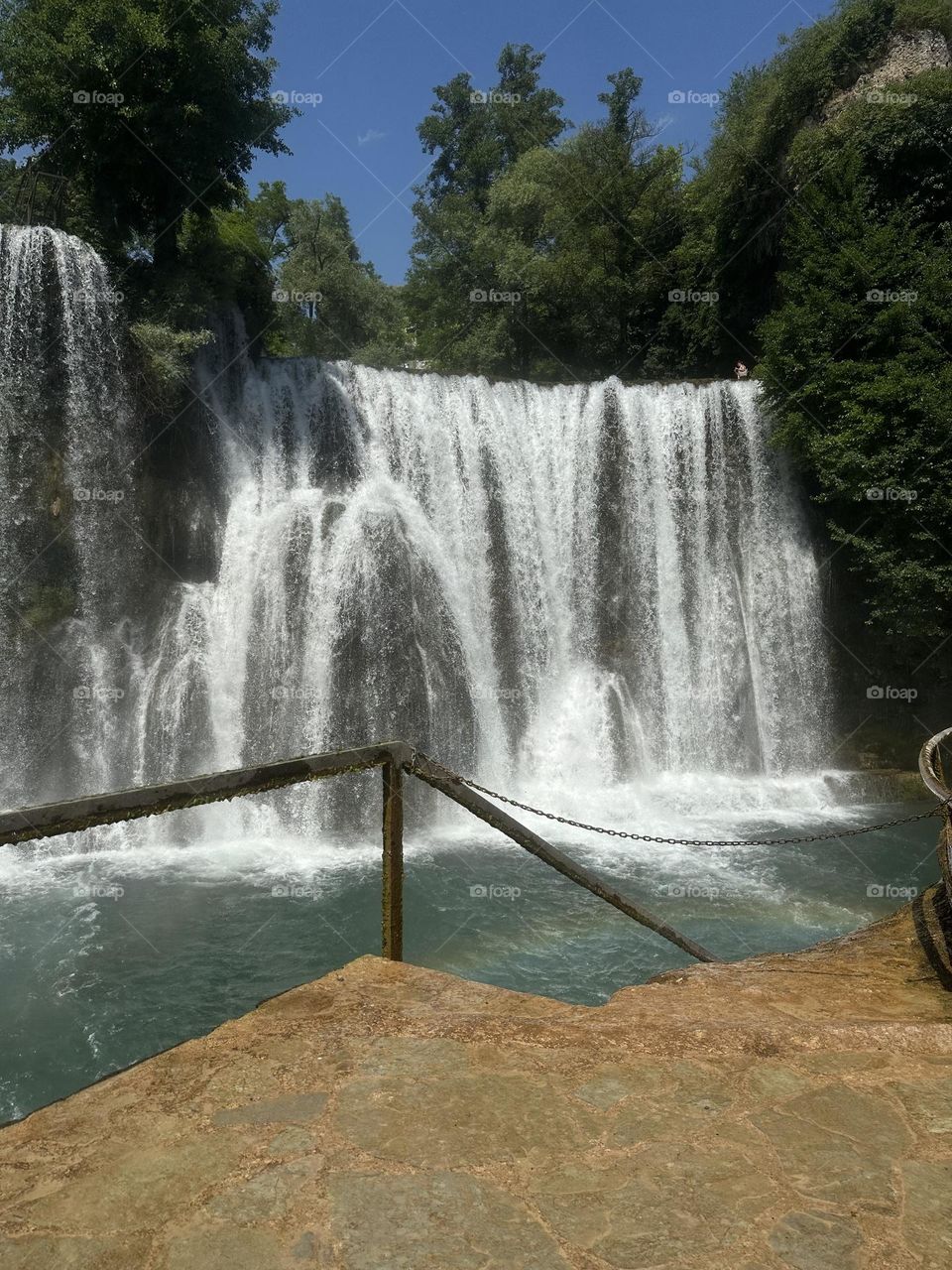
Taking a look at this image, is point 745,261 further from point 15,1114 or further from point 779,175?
point 15,1114

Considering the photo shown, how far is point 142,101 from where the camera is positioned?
16.2m

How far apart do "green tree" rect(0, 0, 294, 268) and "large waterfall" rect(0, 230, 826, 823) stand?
422 centimetres

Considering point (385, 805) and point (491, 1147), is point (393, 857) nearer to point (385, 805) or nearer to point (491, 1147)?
point (385, 805)

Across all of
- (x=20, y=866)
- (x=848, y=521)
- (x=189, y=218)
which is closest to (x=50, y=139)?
(x=189, y=218)

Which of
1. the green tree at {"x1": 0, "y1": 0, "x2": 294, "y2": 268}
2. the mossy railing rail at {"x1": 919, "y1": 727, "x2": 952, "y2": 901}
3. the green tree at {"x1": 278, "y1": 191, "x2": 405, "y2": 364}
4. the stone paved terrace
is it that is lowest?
the stone paved terrace

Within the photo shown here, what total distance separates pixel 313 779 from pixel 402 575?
10.2 m

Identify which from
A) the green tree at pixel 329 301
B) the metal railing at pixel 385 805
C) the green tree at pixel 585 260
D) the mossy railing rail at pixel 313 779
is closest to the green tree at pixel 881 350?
the green tree at pixel 585 260

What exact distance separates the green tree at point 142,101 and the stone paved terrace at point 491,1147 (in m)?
16.6

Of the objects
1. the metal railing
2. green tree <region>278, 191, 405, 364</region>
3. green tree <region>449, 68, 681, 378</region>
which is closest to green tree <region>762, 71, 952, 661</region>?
green tree <region>449, 68, 681, 378</region>

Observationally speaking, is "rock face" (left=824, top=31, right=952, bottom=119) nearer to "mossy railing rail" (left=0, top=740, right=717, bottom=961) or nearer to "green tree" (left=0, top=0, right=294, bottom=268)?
"green tree" (left=0, top=0, right=294, bottom=268)

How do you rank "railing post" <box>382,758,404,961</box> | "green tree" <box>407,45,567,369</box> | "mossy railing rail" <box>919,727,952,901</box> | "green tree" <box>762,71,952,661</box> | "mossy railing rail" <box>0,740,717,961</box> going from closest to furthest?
"mossy railing rail" <box>0,740,717,961</box> < "railing post" <box>382,758,404,961</box> < "mossy railing rail" <box>919,727,952,901</box> < "green tree" <box>762,71,952,661</box> < "green tree" <box>407,45,567,369</box>

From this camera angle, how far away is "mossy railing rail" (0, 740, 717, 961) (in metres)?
2.59

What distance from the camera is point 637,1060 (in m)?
2.90

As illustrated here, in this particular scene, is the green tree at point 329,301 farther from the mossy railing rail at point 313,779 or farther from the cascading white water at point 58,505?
the mossy railing rail at point 313,779
